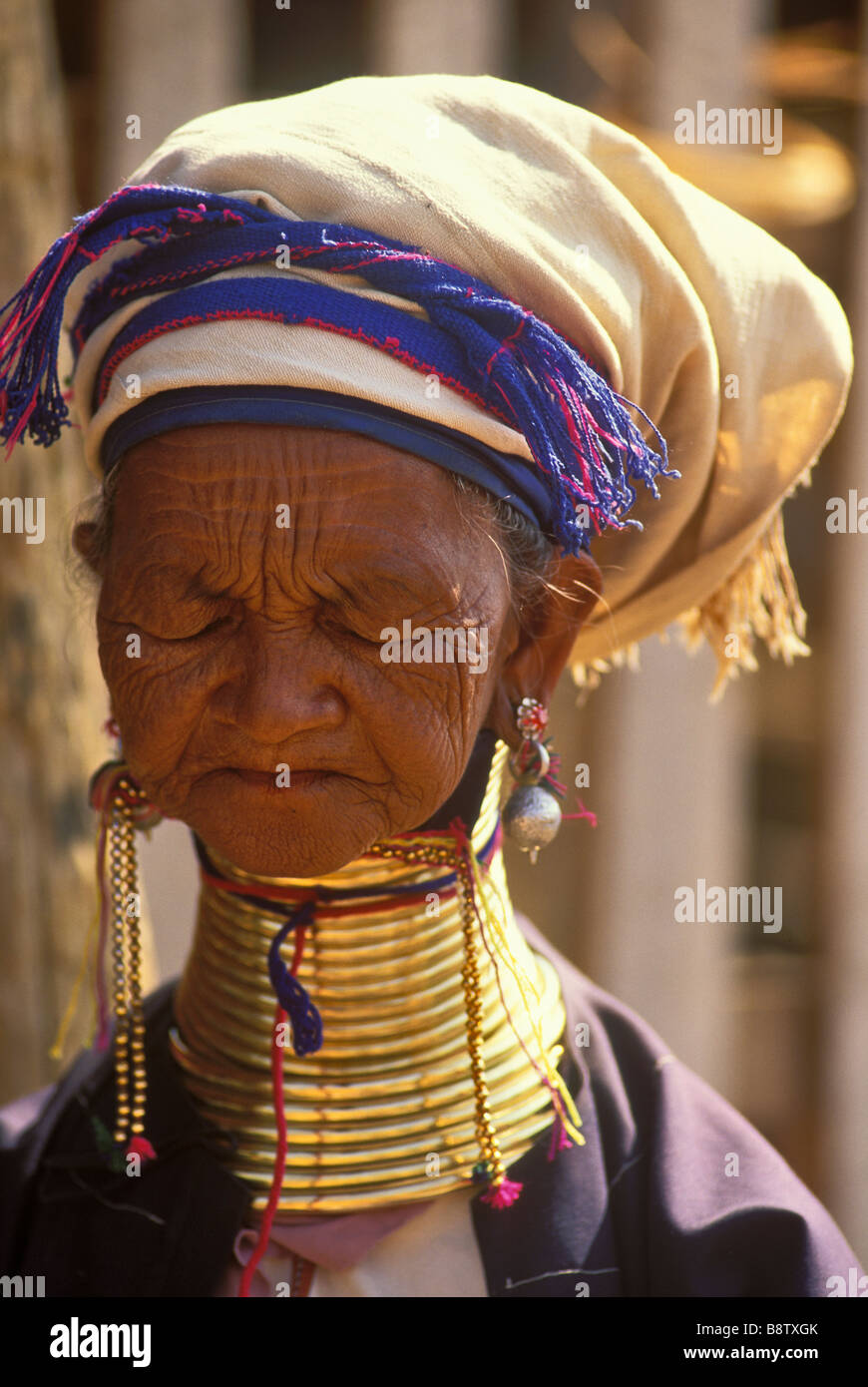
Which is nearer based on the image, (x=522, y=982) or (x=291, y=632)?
(x=291, y=632)

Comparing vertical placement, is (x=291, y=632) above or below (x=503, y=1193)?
above

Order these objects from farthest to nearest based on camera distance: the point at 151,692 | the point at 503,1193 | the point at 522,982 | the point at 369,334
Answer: the point at 522,982, the point at 503,1193, the point at 151,692, the point at 369,334

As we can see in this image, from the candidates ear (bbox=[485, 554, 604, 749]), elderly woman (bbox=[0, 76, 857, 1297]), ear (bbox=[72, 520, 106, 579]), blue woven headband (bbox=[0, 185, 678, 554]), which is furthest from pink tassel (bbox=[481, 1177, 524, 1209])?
ear (bbox=[72, 520, 106, 579])

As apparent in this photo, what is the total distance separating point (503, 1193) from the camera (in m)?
1.62

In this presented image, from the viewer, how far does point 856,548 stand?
6.27 m

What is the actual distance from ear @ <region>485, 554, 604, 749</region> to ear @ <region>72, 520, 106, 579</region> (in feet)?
1.69

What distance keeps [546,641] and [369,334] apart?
0.46 m

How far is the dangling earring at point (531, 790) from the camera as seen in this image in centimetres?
163

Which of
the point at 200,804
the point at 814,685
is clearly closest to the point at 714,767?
the point at 814,685

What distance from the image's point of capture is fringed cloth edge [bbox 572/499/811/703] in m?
1.92

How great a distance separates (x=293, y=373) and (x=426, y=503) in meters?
0.19

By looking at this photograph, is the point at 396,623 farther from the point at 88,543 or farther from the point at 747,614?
the point at 747,614

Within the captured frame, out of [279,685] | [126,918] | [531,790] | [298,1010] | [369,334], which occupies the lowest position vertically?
[298,1010]

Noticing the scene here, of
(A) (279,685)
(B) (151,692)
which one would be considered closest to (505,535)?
(A) (279,685)
